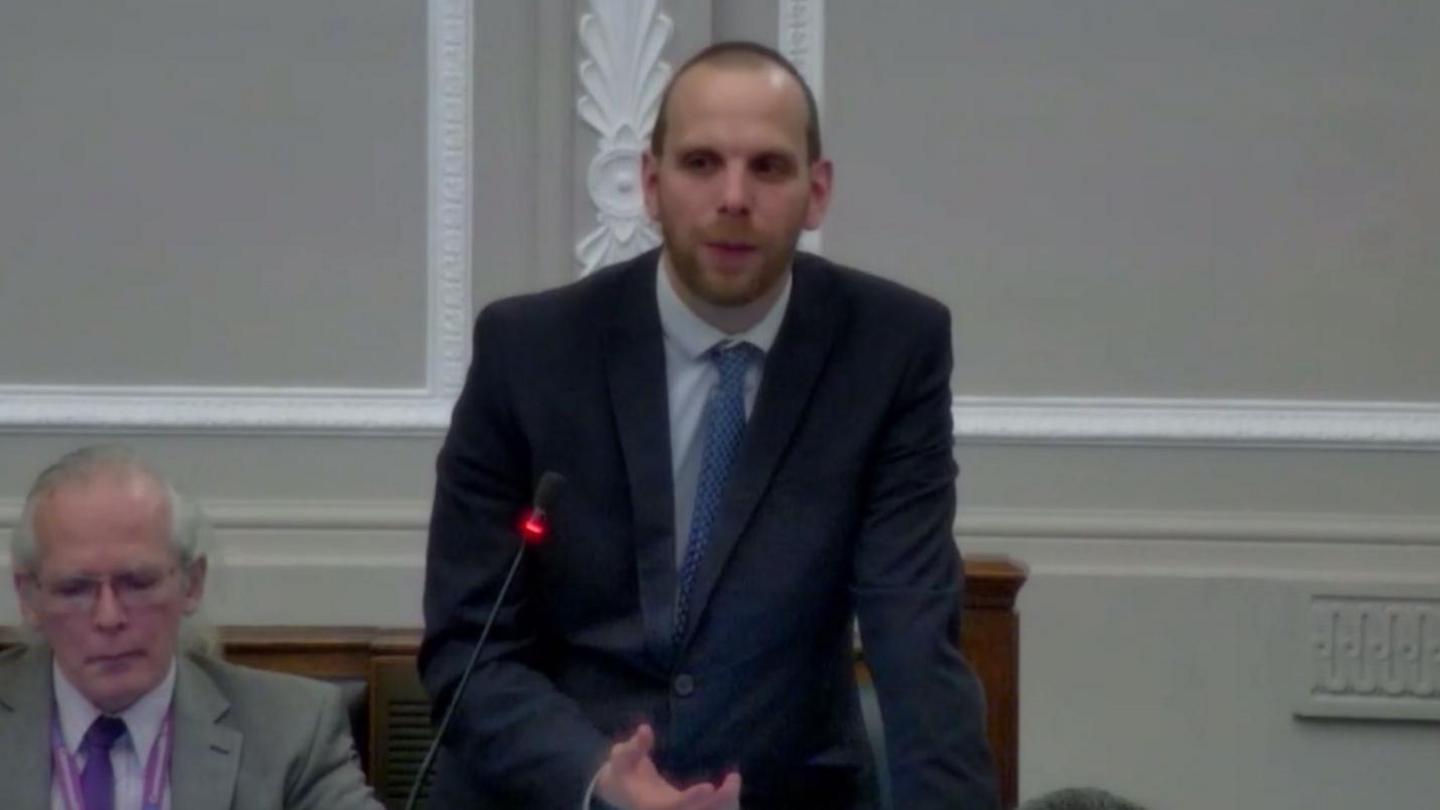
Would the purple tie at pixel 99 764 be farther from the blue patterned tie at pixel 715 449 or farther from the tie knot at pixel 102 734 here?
the blue patterned tie at pixel 715 449

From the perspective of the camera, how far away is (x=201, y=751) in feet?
8.65

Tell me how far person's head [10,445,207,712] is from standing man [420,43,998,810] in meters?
0.28

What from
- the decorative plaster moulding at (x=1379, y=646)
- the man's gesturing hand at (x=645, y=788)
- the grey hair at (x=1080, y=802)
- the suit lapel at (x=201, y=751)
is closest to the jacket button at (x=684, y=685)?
the man's gesturing hand at (x=645, y=788)

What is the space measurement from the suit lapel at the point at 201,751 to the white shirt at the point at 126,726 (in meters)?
0.03

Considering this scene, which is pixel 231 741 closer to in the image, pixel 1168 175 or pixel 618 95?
pixel 618 95

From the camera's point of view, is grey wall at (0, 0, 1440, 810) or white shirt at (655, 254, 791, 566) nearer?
→ white shirt at (655, 254, 791, 566)

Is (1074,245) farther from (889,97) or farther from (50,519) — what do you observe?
(50,519)

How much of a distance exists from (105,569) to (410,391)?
2.17 meters

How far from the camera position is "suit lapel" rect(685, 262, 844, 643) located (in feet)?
8.41

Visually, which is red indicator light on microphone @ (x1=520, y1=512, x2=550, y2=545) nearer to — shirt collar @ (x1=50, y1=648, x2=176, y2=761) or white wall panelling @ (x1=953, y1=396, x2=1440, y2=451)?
shirt collar @ (x1=50, y1=648, x2=176, y2=761)

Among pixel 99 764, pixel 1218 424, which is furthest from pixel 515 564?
pixel 1218 424

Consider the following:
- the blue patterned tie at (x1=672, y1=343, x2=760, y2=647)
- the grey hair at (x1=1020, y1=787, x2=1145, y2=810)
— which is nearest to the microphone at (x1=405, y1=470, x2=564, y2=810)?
the blue patterned tie at (x1=672, y1=343, x2=760, y2=647)

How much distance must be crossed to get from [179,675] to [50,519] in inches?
8.7

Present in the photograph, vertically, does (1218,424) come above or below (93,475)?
below
